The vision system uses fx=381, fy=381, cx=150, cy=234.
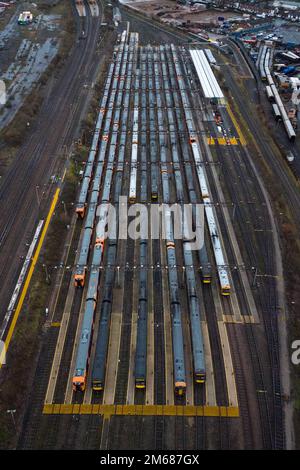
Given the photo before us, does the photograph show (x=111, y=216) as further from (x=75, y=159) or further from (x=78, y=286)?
(x=75, y=159)

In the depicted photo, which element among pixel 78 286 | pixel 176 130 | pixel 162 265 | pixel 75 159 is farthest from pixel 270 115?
pixel 78 286

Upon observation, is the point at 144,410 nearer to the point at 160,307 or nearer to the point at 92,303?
the point at 160,307

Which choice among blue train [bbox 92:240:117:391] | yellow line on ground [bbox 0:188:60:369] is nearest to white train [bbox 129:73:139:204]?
yellow line on ground [bbox 0:188:60:369]

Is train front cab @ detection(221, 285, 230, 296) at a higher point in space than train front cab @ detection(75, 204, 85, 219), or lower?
lower

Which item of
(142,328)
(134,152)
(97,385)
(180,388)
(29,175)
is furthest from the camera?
(134,152)

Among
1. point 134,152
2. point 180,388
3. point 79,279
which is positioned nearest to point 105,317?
point 79,279

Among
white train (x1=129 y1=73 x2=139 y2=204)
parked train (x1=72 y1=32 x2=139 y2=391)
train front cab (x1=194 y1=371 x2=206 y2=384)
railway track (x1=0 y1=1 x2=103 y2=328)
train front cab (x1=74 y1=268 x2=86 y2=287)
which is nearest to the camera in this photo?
train front cab (x1=194 y1=371 x2=206 y2=384)

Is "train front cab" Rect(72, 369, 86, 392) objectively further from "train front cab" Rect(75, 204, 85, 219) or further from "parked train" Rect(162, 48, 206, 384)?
"train front cab" Rect(75, 204, 85, 219)
